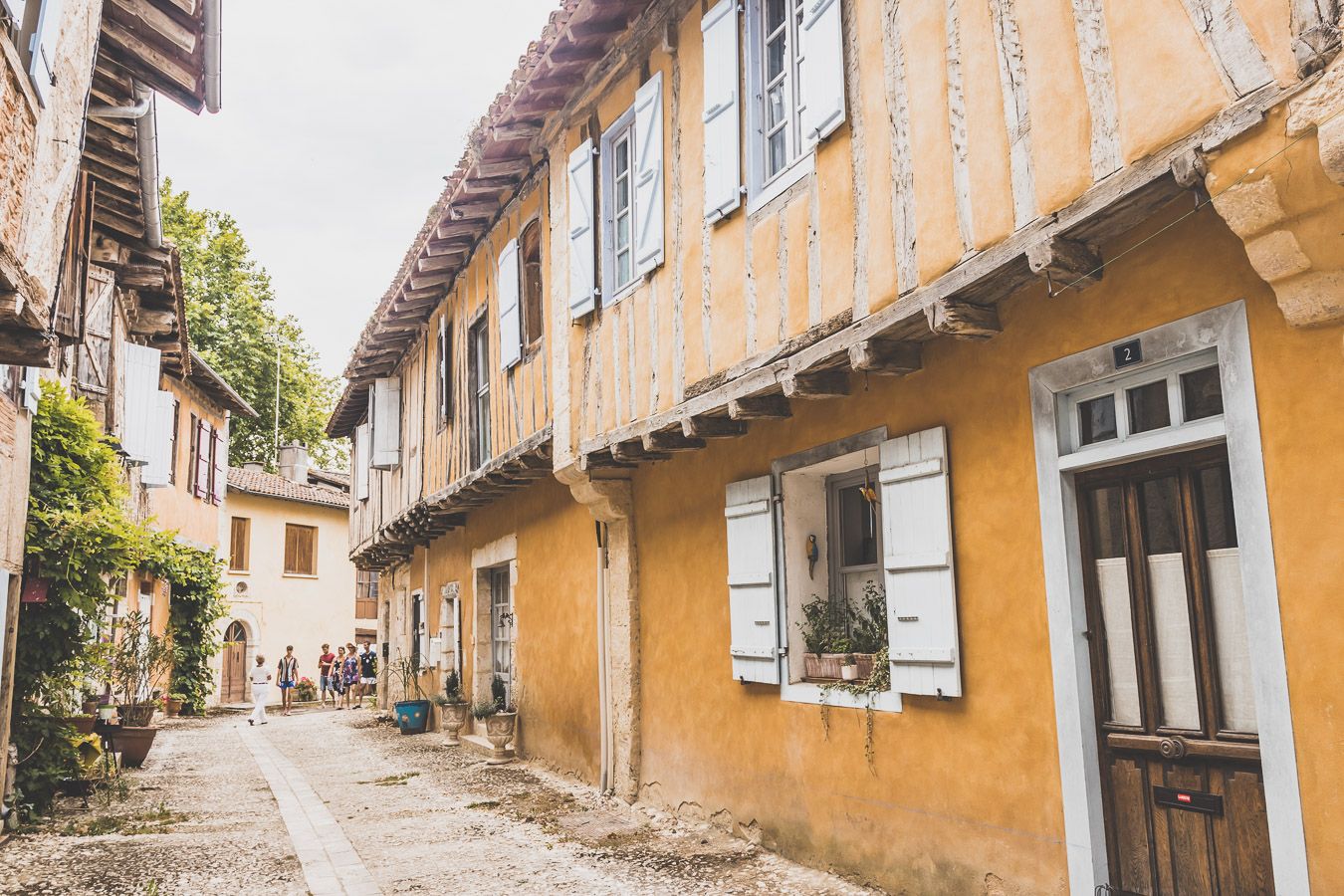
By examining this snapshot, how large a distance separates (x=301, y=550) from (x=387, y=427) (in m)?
14.1

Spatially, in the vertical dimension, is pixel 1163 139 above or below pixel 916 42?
below

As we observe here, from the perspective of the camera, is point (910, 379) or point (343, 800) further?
point (343, 800)

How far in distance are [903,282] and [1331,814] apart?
8.66 ft

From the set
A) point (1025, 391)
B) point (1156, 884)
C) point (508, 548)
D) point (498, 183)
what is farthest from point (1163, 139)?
point (508, 548)

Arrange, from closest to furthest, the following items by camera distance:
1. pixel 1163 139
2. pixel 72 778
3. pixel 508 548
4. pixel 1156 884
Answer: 1. pixel 1163 139
2. pixel 1156 884
3. pixel 72 778
4. pixel 508 548

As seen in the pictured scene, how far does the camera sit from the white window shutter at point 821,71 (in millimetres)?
5430

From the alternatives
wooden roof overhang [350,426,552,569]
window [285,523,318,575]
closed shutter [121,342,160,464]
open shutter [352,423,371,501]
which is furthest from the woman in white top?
window [285,523,318,575]

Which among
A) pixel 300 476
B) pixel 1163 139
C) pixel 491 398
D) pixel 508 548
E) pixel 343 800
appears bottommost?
pixel 343 800

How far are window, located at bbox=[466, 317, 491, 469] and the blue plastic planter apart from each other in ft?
16.5

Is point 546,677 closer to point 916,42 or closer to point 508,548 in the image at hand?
point 508,548

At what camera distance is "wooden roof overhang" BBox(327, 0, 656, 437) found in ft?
25.4

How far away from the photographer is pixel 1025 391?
4.86 metres

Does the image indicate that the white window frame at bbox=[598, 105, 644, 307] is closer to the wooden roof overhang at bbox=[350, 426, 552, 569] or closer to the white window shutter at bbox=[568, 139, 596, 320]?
the white window shutter at bbox=[568, 139, 596, 320]

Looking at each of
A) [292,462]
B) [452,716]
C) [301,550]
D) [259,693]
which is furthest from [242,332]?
[452,716]
